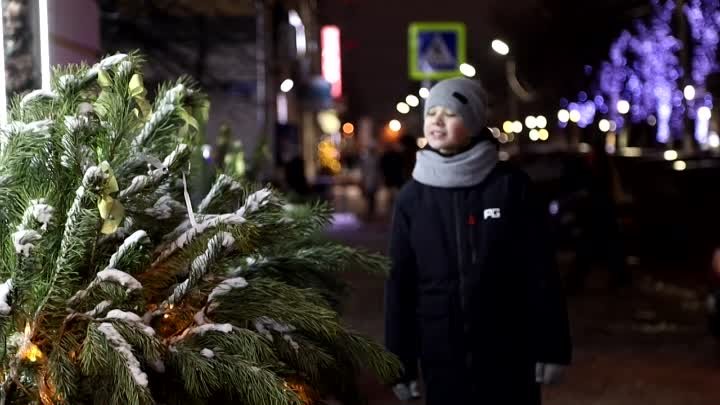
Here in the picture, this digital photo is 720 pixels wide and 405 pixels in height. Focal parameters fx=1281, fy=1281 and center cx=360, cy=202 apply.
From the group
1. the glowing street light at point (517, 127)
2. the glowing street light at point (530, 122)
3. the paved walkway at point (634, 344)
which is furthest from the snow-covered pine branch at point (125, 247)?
the glowing street light at point (530, 122)

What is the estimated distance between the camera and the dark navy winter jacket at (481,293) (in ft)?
15.0

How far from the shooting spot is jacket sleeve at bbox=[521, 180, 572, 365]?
4.57m

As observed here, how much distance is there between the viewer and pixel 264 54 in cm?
2452

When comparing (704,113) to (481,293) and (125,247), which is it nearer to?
(481,293)

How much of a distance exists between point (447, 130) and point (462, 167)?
0.16 m

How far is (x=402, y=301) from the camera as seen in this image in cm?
470

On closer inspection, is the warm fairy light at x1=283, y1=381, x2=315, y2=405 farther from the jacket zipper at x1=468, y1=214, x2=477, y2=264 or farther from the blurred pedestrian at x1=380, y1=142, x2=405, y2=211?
the blurred pedestrian at x1=380, y1=142, x2=405, y2=211

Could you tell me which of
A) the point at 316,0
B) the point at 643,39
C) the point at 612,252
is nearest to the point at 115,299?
the point at 612,252

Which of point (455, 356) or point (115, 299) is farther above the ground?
point (115, 299)

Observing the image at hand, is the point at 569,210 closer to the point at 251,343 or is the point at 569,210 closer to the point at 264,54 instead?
the point at 264,54

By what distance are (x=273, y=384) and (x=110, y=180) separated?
0.64 meters

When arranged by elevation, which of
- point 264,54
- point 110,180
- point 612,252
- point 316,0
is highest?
point 316,0

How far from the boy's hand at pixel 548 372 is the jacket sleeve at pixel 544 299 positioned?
2 centimetres

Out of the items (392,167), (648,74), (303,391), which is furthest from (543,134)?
(303,391)
